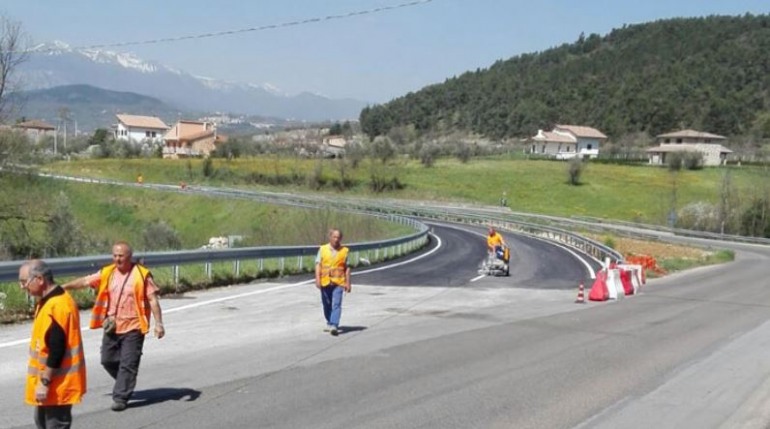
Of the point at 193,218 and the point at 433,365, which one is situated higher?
the point at 433,365

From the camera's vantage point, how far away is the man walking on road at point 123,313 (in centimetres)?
825

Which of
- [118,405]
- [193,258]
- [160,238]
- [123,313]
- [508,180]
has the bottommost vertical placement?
[160,238]

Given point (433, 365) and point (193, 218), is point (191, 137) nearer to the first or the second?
point (193, 218)

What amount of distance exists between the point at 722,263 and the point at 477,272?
1717 centimetres

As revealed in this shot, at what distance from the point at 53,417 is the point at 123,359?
1.94 metres

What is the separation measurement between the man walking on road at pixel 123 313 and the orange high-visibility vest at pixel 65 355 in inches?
72.7

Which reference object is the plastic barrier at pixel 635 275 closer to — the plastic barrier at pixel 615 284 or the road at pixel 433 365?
the plastic barrier at pixel 615 284

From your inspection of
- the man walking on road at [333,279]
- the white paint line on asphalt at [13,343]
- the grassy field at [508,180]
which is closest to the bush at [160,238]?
the man walking on road at [333,279]

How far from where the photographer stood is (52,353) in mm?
6219

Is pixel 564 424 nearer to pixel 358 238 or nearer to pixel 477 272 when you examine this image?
pixel 477 272

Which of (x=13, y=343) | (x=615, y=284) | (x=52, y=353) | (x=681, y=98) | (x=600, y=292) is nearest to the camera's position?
(x=52, y=353)

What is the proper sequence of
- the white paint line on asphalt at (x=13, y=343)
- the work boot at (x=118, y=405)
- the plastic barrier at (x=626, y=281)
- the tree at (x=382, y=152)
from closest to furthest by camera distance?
the work boot at (x=118, y=405)
the white paint line on asphalt at (x=13, y=343)
the plastic barrier at (x=626, y=281)
the tree at (x=382, y=152)

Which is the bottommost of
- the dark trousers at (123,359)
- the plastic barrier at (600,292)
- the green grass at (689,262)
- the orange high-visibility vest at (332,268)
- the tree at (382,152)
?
the green grass at (689,262)

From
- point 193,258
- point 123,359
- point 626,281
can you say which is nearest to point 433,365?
point 123,359
